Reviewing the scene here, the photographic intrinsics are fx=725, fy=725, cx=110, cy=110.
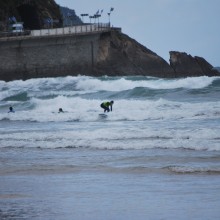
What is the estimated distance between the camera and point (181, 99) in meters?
33.8

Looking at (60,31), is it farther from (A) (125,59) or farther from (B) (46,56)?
(A) (125,59)

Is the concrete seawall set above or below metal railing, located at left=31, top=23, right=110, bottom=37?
below

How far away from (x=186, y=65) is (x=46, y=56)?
40.0ft

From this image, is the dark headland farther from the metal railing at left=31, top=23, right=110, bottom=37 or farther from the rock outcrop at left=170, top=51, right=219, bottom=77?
the rock outcrop at left=170, top=51, right=219, bottom=77

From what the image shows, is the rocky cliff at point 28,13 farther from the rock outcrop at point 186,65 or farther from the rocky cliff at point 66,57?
the rock outcrop at point 186,65

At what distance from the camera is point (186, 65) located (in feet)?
195

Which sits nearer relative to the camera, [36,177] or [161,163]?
[36,177]

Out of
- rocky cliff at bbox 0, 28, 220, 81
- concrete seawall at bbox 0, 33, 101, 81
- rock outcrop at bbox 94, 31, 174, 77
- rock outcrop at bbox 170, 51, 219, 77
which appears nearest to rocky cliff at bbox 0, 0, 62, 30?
concrete seawall at bbox 0, 33, 101, 81

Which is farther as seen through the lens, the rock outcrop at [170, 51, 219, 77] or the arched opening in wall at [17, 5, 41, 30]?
the arched opening in wall at [17, 5, 41, 30]

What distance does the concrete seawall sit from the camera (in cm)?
5412

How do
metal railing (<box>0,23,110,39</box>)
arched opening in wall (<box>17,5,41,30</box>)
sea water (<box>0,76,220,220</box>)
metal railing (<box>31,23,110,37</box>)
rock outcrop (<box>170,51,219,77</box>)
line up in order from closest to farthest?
sea water (<box>0,76,220,220</box>) < metal railing (<box>0,23,110,39</box>) < metal railing (<box>31,23,110,37</box>) < rock outcrop (<box>170,51,219,77</box>) < arched opening in wall (<box>17,5,41,30</box>)

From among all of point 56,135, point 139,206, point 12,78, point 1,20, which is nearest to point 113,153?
point 56,135

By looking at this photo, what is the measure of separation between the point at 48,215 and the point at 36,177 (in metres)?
3.51

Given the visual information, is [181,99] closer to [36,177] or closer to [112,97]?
[112,97]
